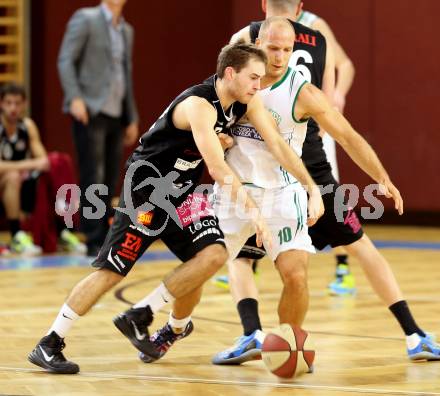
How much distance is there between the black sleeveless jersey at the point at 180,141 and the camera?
4871 mm

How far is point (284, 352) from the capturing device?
15.5 ft

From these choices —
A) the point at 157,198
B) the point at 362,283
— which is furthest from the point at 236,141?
the point at 362,283

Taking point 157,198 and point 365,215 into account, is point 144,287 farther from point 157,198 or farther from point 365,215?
point 365,215

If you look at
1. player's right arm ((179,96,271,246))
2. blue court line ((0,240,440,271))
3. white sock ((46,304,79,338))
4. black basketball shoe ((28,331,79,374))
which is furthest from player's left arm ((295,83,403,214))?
blue court line ((0,240,440,271))

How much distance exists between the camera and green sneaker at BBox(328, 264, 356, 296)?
298 inches

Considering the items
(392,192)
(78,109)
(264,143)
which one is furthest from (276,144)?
(78,109)

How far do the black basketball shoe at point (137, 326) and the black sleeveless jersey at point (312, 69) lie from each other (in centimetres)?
122

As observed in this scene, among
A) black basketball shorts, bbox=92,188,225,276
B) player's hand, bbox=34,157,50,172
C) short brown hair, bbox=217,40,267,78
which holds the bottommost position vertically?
player's hand, bbox=34,157,50,172

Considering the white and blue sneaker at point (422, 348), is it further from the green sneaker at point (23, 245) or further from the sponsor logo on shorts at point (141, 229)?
the green sneaker at point (23, 245)

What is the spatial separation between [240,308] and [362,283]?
9.77 feet

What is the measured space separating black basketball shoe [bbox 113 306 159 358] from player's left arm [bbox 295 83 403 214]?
116 cm

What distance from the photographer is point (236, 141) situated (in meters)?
5.16

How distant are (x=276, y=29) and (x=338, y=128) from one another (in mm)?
547

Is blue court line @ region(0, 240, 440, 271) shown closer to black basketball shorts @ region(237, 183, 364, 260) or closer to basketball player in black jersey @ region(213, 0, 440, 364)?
basketball player in black jersey @ region(213, 0, 440, 364)
